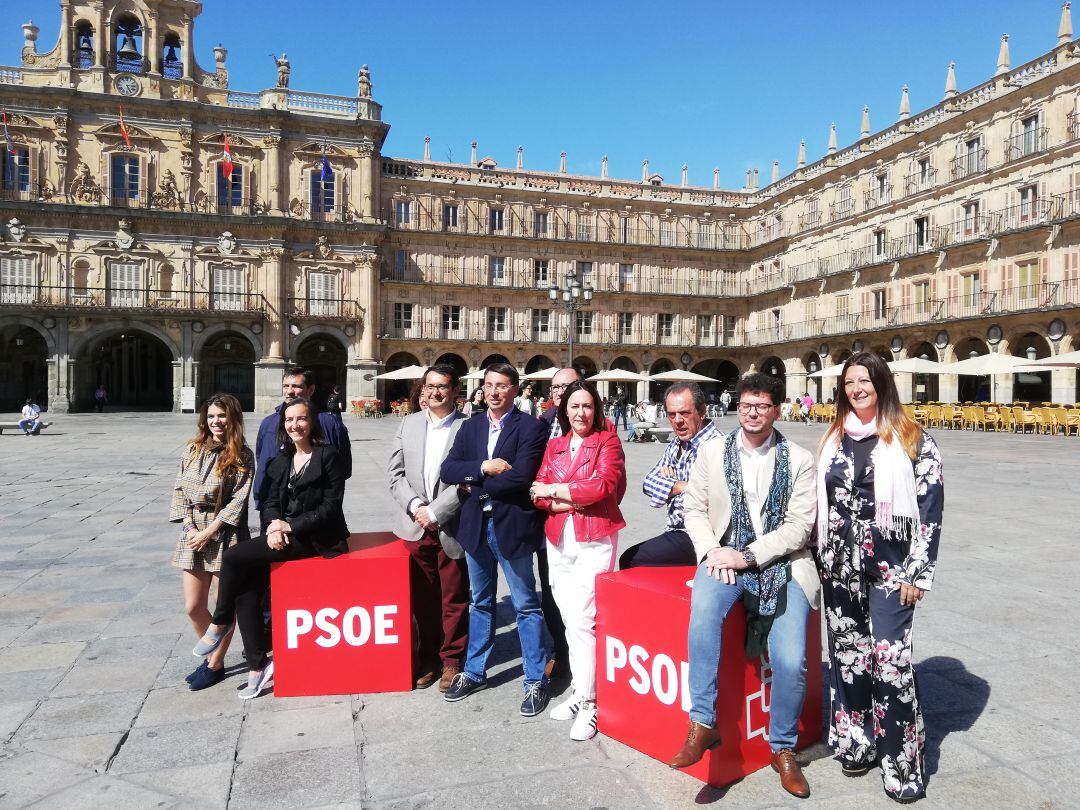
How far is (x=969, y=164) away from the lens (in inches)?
1099

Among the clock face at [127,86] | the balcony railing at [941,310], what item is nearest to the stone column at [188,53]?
the clock face at [127,86]

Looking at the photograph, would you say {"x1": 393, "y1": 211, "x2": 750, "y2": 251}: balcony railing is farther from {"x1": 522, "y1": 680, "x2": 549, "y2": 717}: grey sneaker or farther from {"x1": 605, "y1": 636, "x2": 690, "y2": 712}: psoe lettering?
{"x1": 605, "y1": 636, "x2": 690, "y2": 712}: psoe lettering

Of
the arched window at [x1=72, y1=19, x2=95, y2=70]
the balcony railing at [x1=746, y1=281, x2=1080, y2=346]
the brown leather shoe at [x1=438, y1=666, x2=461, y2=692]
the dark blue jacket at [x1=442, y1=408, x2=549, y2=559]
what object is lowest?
the brown leather shoe at [x1=438, y1=666, x2=461, y2=692]

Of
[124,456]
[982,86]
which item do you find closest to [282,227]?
[124,456]

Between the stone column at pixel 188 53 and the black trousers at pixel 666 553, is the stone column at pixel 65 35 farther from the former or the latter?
the black trousers at pixel 666 553

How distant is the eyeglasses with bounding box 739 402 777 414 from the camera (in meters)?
2.92

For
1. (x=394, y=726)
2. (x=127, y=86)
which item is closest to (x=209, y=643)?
(x=394, y=726)

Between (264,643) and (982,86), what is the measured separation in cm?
3206

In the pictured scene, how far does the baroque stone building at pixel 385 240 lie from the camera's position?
26.6m

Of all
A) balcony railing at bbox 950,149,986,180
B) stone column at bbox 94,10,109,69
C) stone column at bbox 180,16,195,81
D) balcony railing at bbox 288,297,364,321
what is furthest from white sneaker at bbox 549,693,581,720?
stone column at bbox 94,10,109,69

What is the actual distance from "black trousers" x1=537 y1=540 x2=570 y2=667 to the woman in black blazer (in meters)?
1.08

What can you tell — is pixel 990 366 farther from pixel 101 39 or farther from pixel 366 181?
pixel 101 39

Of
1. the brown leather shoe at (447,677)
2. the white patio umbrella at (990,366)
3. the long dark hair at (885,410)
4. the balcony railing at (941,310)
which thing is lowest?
the brown leather shoe at (447,677)

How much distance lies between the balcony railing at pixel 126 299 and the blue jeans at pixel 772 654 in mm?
32552
